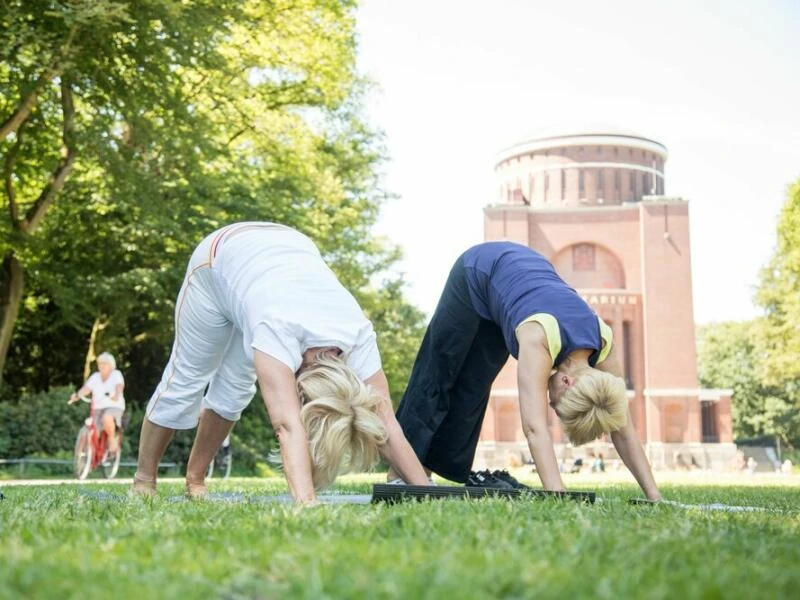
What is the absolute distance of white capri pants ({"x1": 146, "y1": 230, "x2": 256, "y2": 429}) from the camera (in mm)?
5027

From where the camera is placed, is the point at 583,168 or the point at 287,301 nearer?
the point at 287,301

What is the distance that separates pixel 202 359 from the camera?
5203mm

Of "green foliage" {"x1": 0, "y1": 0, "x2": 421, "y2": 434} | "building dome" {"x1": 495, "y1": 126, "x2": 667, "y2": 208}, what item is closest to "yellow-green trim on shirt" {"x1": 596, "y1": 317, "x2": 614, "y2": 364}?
"green foliage" {"x1": 0, "y1": 0, "x2": 421, "y2": 434}

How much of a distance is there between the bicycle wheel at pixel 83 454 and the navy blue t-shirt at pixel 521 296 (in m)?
10.4

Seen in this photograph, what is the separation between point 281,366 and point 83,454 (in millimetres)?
11881

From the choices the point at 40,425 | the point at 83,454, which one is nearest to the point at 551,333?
the point at 83,454

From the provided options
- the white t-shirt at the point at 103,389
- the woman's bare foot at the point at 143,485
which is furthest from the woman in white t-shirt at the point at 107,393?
the woman's bare foot at the point at 143,485

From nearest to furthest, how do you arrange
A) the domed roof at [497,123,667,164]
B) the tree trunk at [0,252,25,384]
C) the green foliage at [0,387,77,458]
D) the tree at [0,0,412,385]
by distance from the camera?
the tree at [0,0,412,385] < the tree trunk at [0,252,25,384] < the green foliage at [0,387,77,458] < the domed roof at [497,123,667,164]

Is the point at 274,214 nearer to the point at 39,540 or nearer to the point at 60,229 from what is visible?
the point at 60,229

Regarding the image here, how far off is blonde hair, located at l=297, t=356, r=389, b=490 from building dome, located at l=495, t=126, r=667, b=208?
176 feet

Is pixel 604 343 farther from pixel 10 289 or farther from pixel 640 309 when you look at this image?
pixel 640 309

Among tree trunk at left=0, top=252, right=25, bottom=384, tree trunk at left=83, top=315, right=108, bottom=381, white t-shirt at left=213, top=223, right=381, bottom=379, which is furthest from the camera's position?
tree trunk at left=83, top=315, right=108, bottom=381

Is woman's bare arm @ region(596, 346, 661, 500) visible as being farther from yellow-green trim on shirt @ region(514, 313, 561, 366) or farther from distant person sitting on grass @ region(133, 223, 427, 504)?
distant person sitting on grass @ region(133, 223, 427, 504)

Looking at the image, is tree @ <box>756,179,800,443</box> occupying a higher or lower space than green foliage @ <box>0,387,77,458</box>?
higher
